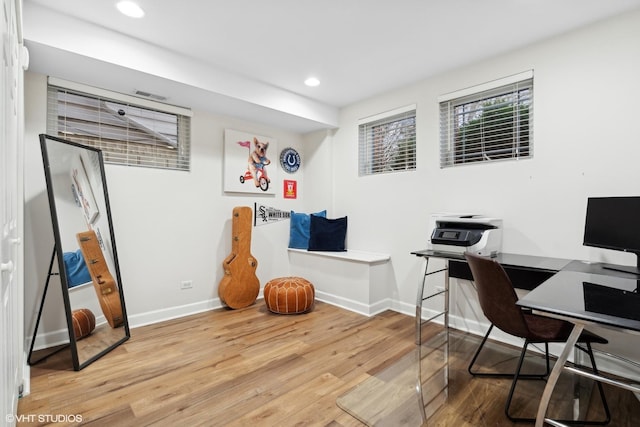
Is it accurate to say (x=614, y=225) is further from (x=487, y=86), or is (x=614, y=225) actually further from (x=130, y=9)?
(x=130, y=9)

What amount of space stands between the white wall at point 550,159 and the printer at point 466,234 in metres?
0.22

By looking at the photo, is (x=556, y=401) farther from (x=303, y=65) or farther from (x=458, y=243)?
(x=303, y=65)

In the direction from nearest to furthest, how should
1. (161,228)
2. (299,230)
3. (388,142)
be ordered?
(161,228), (388,142), (299,230)

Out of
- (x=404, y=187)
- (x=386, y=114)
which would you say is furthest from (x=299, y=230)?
(x=386, y=114)

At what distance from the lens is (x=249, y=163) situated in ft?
13.1

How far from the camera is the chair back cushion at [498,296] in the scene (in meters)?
1.75

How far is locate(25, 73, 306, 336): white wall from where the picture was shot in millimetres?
2609

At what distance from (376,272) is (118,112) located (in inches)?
122

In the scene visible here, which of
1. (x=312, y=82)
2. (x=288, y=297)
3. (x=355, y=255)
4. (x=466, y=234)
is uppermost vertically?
(x=312, y=82)

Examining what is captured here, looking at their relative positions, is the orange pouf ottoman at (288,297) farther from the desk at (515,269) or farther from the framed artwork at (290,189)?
the framed artwork at (290,189)

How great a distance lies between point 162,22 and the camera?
239 centimetres

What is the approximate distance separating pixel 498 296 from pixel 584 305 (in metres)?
0.54

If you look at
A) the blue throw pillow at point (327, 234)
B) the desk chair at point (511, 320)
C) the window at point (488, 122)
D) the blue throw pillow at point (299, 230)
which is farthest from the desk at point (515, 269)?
the blue throw pillow at point (299, 230)

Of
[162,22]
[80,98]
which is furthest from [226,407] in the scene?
[80,98]
